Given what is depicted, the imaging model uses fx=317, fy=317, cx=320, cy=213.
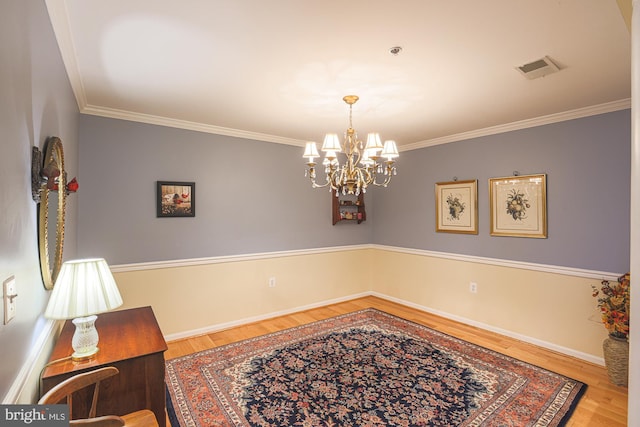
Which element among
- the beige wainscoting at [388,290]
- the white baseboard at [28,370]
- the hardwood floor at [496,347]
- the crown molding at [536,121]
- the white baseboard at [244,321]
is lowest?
the hardwood floor at [496,347]

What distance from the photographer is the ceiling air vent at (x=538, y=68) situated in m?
2.06

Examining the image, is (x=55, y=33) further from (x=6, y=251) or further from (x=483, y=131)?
(x=483, y=131)

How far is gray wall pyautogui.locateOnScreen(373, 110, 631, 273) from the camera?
2.81m

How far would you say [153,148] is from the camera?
128 inches

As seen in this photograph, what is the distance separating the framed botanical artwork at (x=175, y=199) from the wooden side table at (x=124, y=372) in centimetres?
168

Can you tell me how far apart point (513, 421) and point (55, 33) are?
3.53m

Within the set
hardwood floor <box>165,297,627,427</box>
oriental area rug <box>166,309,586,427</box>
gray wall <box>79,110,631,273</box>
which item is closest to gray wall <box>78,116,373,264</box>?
gray wall <box>79,110,631,273</box>

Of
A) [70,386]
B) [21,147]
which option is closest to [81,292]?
[70,386]

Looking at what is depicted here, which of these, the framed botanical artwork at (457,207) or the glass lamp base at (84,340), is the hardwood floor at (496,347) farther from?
the glass lamp base at (84,340)

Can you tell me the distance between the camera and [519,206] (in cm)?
341

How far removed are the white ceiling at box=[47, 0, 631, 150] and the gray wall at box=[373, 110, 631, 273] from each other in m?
0.24

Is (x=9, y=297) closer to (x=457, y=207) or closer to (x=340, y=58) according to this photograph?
(x=340, y=58)

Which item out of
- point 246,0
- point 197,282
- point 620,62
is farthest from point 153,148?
point 620,62

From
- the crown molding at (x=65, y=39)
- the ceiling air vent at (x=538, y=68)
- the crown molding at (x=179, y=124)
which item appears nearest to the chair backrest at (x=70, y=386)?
the crown molding at (x=65, y=39)
